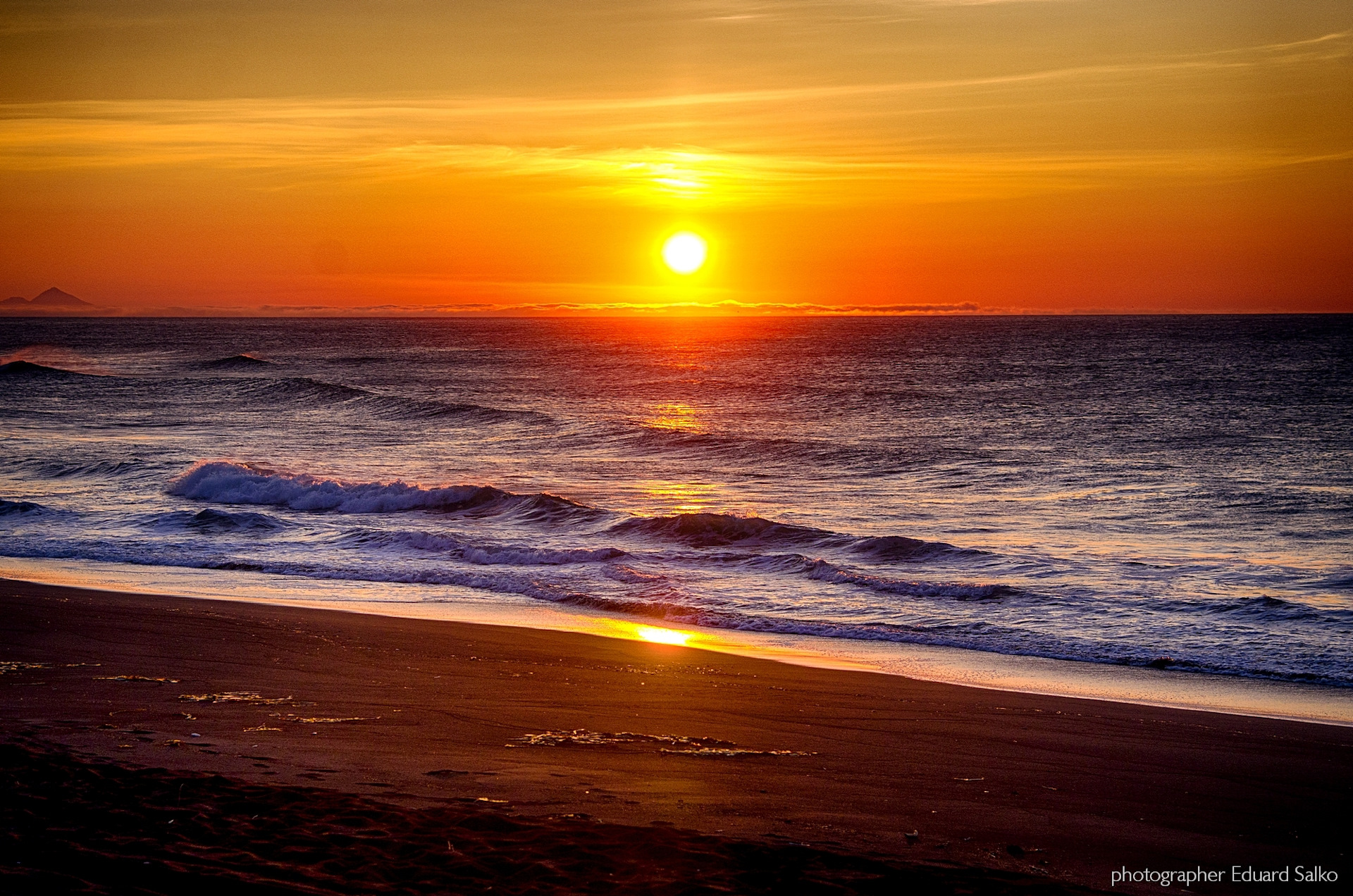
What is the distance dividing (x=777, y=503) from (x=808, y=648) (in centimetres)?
969

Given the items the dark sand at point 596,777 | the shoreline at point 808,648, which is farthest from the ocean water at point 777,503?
the dark sand at point 596,777

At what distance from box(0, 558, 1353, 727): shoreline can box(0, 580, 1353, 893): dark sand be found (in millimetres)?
521

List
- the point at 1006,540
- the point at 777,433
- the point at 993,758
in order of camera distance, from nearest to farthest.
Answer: the point at 993,758 → the point at 1006,540 → the point at 777,433

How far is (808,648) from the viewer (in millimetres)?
10367

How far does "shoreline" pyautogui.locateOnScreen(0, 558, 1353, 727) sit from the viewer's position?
8633mm

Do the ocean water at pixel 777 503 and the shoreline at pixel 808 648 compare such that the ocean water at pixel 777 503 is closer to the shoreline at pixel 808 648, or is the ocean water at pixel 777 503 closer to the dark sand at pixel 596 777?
the shoreline at pixel 808 648

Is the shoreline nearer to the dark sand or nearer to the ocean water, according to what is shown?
the ocean water

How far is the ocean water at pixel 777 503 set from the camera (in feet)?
39.0

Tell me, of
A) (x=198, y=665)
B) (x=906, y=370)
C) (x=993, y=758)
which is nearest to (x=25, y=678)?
(x=198, y=665)

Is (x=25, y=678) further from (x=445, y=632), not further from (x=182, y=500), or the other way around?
(x=182, y=500)

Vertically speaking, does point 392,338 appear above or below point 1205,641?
above

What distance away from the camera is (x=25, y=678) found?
790cm

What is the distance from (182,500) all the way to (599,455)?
10706mm

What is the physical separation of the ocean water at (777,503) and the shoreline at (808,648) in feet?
0.93
